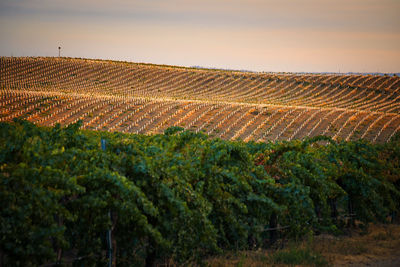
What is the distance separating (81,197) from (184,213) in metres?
1.65

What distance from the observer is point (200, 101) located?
5547 cm

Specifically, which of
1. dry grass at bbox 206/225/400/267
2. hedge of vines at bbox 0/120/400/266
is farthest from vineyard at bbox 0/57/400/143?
hedge of vines at bbox 0/120/400/266

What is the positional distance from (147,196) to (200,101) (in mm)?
48913

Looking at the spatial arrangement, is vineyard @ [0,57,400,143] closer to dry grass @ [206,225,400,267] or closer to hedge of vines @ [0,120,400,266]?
dry grass @ [206,225,400,267]

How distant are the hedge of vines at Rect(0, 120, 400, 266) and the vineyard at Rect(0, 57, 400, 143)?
1173 inches

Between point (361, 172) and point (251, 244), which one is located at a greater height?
point (361, 172)

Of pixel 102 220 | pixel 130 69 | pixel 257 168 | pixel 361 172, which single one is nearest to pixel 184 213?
pixel 102 220

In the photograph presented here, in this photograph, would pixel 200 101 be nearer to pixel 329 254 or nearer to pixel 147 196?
pixel 329 254

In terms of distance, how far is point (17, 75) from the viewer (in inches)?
2889

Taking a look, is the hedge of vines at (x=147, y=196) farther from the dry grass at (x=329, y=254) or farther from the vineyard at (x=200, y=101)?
the vineyard at (x=200, y=101)

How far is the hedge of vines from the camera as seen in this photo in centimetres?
545

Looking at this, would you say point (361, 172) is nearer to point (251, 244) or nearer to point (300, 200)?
point (300, 200)

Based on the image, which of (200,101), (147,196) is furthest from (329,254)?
(200,101)

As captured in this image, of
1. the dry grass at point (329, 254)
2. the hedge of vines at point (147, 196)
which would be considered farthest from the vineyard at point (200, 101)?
the hedge of vines at point (147, 196)
